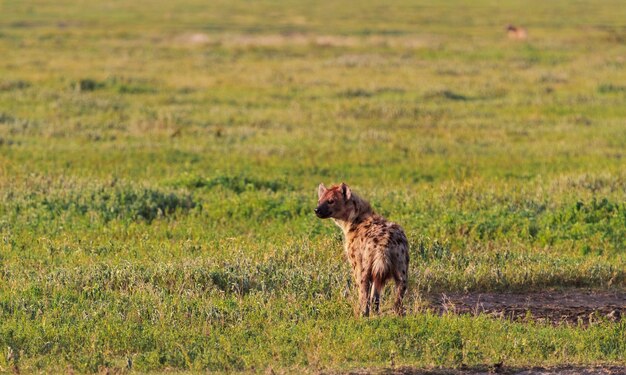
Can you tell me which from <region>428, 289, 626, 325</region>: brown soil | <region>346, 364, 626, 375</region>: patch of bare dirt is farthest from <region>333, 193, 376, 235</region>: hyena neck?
<region>346, 364, 626, 375</region>: patch of bare dirt

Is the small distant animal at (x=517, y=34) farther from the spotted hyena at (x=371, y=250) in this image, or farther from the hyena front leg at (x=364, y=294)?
the hyena front leg at (x=364, y=294)

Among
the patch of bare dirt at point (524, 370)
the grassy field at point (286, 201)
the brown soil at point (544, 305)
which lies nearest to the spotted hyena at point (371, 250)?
the grassy field at point (286, 201)

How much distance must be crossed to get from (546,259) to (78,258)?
470 cm

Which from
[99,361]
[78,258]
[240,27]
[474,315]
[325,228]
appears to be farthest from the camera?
[240,27]

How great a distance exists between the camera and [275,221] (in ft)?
43.1

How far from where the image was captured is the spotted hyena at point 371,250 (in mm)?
8461

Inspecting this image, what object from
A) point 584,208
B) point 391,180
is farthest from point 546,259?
point 391,180

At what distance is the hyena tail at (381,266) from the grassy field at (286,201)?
1.09 feet

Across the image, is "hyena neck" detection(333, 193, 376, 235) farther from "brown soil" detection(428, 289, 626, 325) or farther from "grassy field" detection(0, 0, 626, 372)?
"brown soil" detection(428, 289, 626, 325)

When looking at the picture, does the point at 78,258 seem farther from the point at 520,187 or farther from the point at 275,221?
the point at 520,187

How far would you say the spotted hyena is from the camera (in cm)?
846

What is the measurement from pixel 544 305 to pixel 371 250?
2042 mm

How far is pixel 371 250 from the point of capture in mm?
8531

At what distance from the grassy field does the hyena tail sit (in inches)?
13.1
